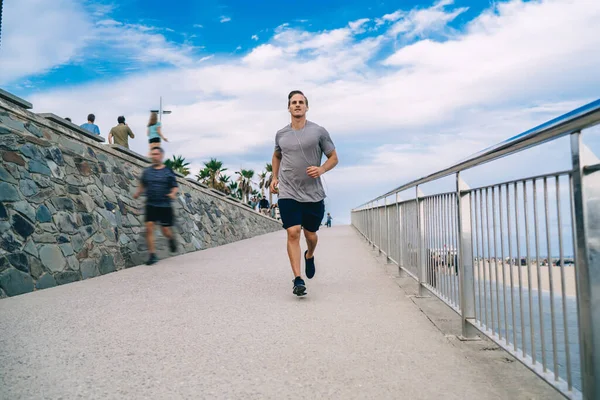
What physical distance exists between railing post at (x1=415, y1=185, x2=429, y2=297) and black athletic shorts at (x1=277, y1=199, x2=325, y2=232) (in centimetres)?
98

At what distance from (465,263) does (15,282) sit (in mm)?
4952

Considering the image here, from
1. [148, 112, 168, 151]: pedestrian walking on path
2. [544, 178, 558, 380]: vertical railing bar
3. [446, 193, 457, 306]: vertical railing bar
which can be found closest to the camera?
[544, 178, 558, 380]: vertical railing bar

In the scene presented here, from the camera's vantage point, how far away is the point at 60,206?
732cm

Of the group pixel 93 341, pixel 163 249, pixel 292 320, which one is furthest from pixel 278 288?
pixel 163 249

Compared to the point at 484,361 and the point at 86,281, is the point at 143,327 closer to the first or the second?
the point at 484,361

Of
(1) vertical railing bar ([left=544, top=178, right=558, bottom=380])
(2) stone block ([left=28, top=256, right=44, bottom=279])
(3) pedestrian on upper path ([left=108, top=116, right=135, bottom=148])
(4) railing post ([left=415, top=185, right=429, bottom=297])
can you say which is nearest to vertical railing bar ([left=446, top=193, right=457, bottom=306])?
(4) railing post ([left=415, top=185, right=429, bottom=297])

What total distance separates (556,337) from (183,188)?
1171cm

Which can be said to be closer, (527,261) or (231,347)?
(527,261)

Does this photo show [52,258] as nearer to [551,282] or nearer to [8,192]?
[8,192]

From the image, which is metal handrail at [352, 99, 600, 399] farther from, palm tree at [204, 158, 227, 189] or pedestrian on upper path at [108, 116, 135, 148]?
palm tree at [204, 158, 227, 189]

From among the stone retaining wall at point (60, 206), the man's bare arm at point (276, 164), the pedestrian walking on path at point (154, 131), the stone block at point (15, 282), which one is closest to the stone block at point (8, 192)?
the stone retaining wall at point (60, 206)

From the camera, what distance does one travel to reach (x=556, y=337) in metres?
2.38

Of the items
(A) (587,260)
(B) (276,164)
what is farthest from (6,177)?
(A) (587,260)

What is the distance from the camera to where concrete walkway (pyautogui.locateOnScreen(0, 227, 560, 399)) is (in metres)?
2.69
